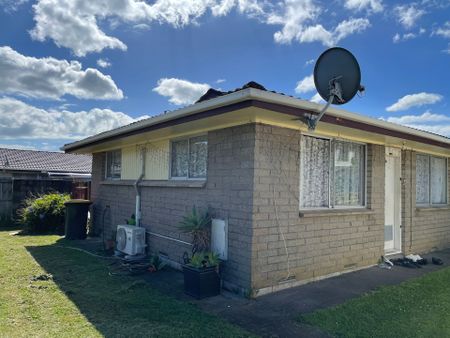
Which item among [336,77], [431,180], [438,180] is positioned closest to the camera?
[336,77]

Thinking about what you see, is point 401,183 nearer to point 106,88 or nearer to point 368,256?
point 368,256

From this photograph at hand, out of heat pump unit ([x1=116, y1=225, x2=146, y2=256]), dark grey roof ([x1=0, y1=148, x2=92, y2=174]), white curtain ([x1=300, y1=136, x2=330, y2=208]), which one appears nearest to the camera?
white curtain ([x1=300, y1=136, x2=330, y2=208])

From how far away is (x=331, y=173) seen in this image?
6.74 metres

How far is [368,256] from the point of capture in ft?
24.2

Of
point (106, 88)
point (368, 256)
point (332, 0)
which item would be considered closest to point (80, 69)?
point (106, 88)

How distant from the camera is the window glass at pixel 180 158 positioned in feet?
23.7

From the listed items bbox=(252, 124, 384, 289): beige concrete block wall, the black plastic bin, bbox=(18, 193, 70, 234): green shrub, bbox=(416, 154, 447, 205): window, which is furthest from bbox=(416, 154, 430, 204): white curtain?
bbox=(18, 193, 70, 234): green shrub

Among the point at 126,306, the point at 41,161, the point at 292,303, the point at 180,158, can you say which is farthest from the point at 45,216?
the point at 41,161

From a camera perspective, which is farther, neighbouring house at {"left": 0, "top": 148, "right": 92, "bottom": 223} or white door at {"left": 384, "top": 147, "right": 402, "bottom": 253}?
neighbouring house at {"left": 0, "top": 148, "right": 92, "bottom": 223}

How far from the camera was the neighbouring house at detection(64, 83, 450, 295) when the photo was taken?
17.5 feet

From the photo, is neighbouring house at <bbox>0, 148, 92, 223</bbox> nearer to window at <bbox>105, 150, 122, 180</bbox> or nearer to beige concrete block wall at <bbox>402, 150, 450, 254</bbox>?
window at <bbox>105, 150, 122, 180</bbox>

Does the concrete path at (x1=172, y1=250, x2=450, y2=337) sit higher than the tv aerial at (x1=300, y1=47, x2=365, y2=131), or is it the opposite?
the tv aerial at (x1=300, y1=47, x2=365, y2=131)

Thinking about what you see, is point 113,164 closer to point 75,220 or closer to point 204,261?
point 75,220

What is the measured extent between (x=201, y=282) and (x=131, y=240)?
297 cm
